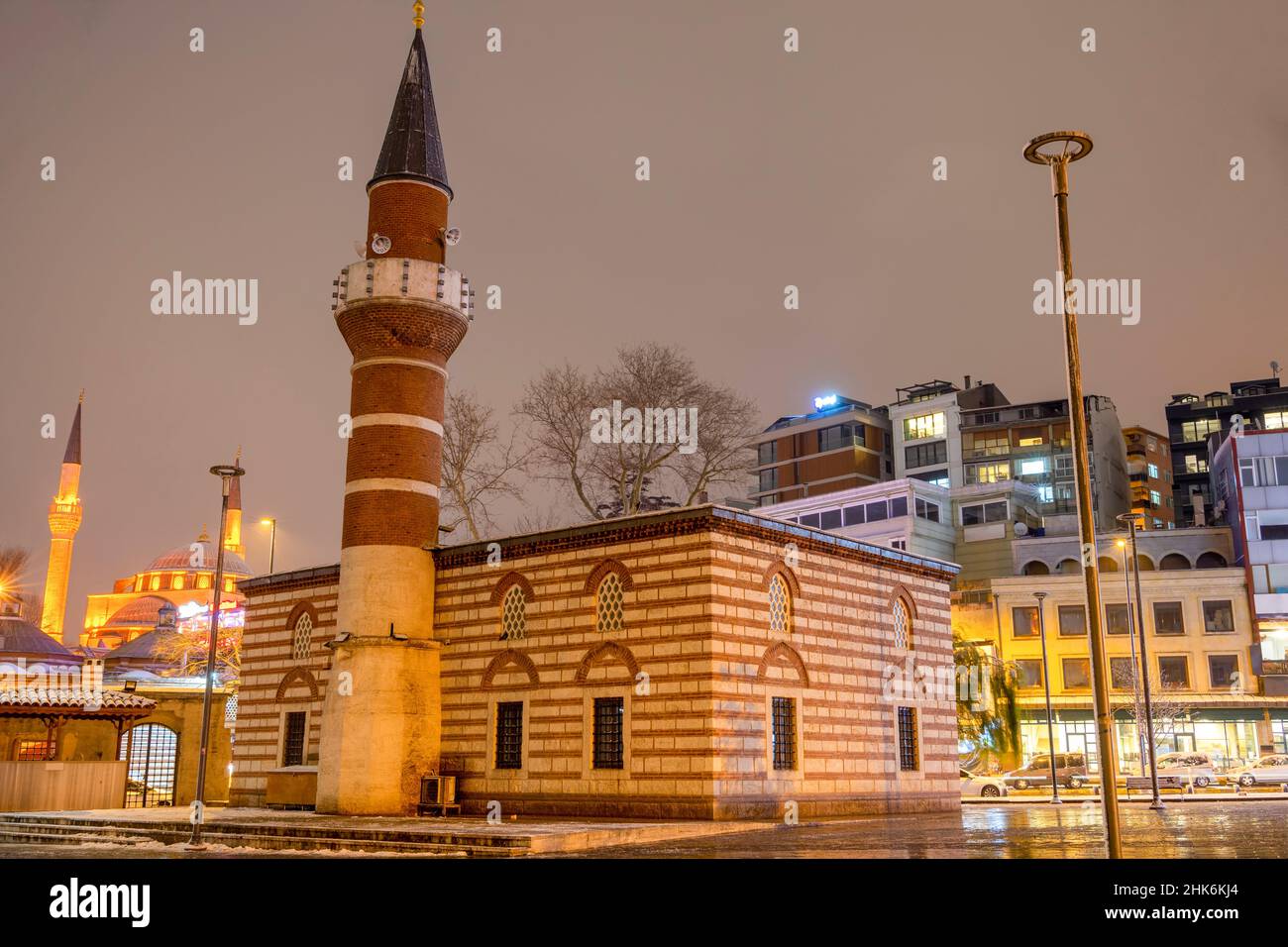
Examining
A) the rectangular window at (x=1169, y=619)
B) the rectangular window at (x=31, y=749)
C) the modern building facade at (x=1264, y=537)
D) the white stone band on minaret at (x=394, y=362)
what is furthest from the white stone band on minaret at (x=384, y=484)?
the modern building facade at (x=1264, y=537)

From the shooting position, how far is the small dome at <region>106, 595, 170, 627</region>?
10562 cm

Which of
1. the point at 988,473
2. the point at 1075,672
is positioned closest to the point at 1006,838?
the point at 1075,672

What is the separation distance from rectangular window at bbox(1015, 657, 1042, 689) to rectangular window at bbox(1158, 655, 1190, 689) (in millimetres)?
5706

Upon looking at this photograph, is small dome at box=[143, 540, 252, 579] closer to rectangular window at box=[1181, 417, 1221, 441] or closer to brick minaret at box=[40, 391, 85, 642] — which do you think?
brick minaret at box=[40, 391, 85, 642]

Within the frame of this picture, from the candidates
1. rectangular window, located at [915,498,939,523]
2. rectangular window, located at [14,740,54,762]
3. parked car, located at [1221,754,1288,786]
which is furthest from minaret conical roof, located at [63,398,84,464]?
parked car, located at [1221,754,1288,786]

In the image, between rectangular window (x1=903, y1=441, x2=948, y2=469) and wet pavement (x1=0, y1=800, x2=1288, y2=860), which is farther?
rectangular window (x1=903, y1=441, x2=948, y2=469)

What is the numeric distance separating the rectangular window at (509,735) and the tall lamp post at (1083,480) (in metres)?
15.6

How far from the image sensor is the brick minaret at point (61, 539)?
297 feet

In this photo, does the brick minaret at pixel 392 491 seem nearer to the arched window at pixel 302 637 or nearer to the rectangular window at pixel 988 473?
the arched window at pixel 302 637

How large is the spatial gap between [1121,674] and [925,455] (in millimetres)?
24538
